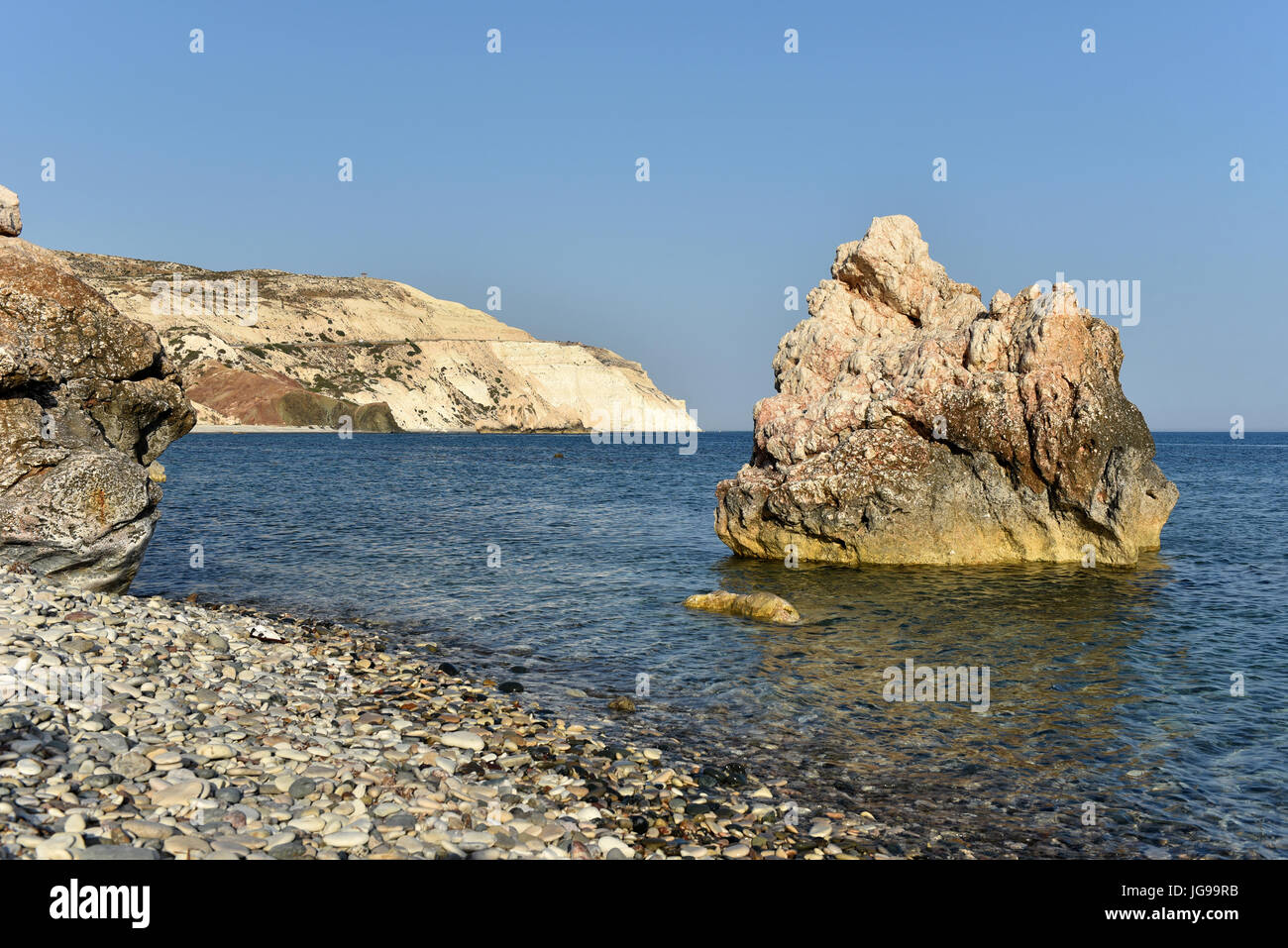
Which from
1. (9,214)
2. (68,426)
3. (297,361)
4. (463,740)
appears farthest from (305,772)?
(297,361)

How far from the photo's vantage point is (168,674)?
40.3 ft

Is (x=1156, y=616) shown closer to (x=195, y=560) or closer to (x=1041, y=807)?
(x=1041, y=807)

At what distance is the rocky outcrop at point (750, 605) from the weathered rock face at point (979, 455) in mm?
6416

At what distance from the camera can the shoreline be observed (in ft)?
26.0

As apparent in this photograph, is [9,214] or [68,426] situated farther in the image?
[9,214]

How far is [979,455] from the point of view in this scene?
2650 centimetres

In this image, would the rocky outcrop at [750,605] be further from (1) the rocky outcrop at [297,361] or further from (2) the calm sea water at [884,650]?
(1) the rocky outcrop at [297,361]

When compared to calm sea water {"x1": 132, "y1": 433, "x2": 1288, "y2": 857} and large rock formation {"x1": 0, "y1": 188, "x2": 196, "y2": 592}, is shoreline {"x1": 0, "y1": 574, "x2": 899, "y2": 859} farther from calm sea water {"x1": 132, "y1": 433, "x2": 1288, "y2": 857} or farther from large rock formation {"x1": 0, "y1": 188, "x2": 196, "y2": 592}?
large rock formation {"x1": 0, "y1": 188, "x2": 196, "y2": 592}

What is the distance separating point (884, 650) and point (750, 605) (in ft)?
12.5

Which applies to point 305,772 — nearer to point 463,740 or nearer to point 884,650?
point 463,740

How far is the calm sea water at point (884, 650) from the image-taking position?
10.9 meters

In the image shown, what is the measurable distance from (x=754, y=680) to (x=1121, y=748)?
5.84 metres
